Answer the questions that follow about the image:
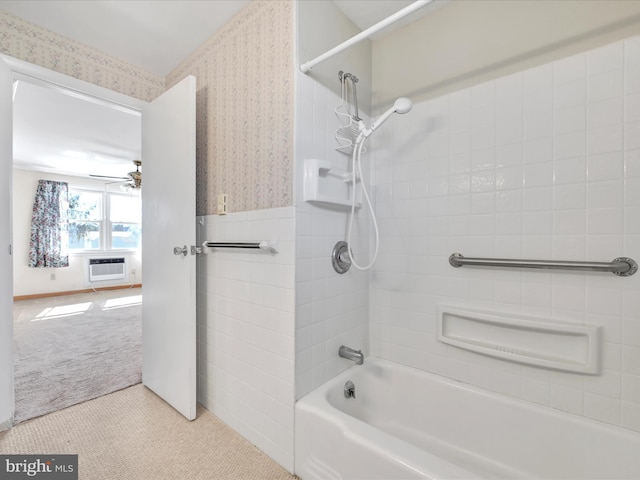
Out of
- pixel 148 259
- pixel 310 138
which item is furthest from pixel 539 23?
pixel 148 259

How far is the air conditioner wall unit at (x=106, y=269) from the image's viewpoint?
5664 mm

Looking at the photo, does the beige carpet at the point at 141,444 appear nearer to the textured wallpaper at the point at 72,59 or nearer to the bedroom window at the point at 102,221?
the textured wallpaper at the point at 72,59

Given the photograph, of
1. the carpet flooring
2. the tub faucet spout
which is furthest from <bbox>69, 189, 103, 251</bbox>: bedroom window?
the tub faucet spout

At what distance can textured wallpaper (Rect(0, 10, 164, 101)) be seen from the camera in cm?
159

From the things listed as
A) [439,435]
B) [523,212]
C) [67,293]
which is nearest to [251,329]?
[439,435]

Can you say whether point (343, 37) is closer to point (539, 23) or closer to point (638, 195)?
point (539, 23)

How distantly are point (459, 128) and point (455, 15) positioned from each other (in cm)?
59

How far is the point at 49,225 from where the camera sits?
5.11 meters

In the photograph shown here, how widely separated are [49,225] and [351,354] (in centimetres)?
609

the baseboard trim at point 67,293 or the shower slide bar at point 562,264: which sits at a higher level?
the shower slide bar at point 562,264

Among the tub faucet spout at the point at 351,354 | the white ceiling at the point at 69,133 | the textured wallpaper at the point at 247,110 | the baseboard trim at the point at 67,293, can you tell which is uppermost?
the white ceiling at the point at 69,133

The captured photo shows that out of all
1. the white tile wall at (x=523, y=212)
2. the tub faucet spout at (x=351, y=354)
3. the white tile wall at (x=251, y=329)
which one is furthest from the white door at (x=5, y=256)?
the white tile wall at (x=523, y=212)

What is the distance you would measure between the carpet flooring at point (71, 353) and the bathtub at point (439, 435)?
1636 millimetres

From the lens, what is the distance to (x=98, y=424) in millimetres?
1658
